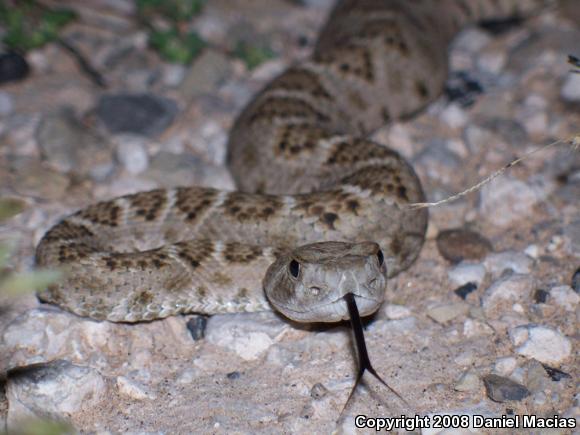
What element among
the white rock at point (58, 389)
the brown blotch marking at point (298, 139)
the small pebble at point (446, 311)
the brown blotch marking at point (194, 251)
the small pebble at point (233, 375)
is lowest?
the small pebble at point (233, 375)

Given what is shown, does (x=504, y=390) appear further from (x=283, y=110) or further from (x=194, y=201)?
(x=283, y=110)

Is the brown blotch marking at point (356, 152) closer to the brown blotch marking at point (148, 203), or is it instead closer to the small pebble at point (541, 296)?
the brown blotch marking at point (148, 203)

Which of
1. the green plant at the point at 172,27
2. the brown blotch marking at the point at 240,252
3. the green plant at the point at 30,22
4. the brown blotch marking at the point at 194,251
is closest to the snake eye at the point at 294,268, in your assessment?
the brown blotch marking at the point at 240,252

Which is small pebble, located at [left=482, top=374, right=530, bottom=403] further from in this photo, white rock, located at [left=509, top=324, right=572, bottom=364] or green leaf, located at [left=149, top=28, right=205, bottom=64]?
green leaf, located at [left=149, top=28, right=205, bottom=64]

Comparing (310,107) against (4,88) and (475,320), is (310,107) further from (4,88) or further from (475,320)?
(4,88)

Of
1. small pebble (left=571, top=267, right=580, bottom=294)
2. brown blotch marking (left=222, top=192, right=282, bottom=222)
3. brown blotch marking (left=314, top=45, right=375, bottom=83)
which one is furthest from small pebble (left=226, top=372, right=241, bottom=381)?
brown blotch marking (left=314, top=45, right=375, bottom=83)

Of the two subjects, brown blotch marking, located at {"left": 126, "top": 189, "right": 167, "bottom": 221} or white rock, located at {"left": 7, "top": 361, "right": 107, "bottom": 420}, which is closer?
white rock, located at {"left": 7, "top": 361, "right": 107, "bottom": 420}
